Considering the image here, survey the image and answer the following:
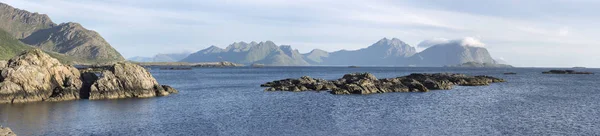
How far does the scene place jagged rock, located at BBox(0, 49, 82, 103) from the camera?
76312 millimetres

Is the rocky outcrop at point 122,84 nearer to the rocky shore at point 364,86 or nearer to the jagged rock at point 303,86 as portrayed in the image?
the jagged rock at point 303,86

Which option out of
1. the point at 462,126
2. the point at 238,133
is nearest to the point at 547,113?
the point at 462,126

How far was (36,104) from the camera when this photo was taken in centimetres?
7256

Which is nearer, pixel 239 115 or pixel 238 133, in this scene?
pixel 238 133

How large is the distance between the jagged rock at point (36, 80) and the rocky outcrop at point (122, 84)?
3.00m

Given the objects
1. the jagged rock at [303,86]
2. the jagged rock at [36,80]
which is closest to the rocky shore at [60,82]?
the jagged rock at [36,80]

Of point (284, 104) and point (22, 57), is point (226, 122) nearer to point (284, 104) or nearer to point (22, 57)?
point (284, 104)

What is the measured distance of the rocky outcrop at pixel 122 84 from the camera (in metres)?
84.0

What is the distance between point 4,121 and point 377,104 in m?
53.0

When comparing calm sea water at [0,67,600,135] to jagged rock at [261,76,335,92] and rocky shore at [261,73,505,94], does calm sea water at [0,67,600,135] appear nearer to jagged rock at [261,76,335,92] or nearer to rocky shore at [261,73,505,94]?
rocky shore at [261,73,505,94]

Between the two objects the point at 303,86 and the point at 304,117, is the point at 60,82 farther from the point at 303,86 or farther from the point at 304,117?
the point at 303,86

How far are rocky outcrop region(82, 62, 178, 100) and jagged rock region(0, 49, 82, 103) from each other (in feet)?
9.83

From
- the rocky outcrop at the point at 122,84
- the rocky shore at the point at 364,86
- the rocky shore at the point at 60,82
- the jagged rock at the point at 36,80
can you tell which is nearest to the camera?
the jagged rock at the point at 36,80

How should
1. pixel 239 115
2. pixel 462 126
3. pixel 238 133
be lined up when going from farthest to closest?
pixel 239 115 → pixel 462 126 → pixel 238 133
